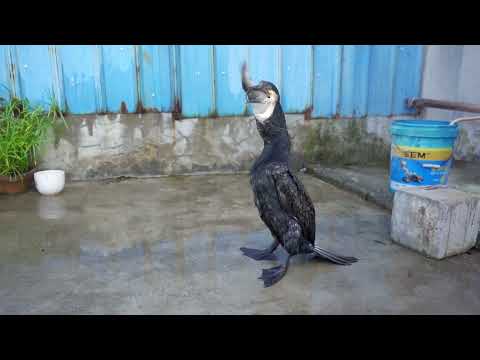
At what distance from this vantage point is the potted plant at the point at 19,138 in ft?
14.5

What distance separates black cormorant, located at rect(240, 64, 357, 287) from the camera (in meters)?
2.59

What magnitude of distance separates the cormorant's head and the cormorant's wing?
327 millimetres

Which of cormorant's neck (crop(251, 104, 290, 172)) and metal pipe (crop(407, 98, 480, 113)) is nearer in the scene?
cormorant's neck (crop(251, 104, 290, 172))

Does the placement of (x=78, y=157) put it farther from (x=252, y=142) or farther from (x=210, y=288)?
(x=210, y=288)

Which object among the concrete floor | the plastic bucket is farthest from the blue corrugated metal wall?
the plastic bucket

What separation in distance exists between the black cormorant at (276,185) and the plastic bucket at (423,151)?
1.53 m

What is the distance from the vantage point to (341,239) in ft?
11.0

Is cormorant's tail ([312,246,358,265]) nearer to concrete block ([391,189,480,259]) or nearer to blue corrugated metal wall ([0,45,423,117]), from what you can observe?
concrete block ([391,189,480,259])

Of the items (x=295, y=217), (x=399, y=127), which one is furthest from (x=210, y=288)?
(x=399, y=127)

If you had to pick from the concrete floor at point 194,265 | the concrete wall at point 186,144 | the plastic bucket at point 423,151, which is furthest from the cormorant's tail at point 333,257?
the concrete wall at point 186,144

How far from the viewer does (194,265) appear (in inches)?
115

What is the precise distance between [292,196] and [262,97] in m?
0.63

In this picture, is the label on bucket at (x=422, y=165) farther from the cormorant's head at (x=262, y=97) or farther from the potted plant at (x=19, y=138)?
the potted plant at (x=19, y=138)

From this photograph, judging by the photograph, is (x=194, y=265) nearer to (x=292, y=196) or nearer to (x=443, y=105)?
(x=292, y=196)
